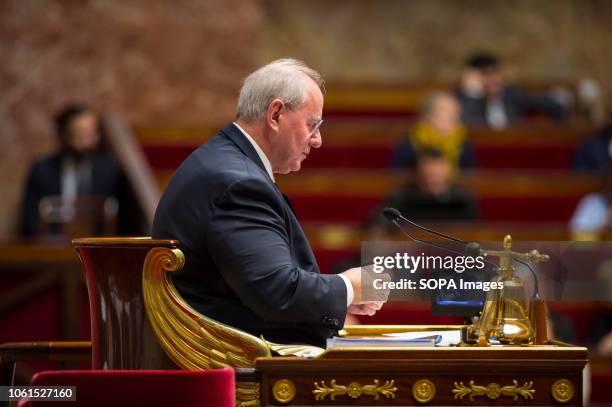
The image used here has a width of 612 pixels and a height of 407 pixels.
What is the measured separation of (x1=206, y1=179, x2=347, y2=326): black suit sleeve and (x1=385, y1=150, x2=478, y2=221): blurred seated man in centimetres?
383

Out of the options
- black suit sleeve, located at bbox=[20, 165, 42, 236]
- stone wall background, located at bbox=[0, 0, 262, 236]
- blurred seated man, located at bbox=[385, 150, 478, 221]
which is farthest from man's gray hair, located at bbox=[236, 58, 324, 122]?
stone wall background, located at bbox=[0, 0, 262, 236]

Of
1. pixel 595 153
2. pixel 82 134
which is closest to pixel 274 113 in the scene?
pixel 82 134

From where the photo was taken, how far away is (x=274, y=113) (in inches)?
98.7

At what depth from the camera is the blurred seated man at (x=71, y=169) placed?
634cm

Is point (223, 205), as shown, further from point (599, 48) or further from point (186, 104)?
point (599, 48)

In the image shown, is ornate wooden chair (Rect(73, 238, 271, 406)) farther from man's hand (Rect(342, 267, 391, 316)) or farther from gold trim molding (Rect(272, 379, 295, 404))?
man's hand (Rect(342, 267, 391, 316))

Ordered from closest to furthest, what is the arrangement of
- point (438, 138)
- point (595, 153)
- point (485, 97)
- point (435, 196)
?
point (435, 196) < point (438, 138) < point (595, 153) < point (485, 97)

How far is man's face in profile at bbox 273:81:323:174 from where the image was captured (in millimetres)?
2508

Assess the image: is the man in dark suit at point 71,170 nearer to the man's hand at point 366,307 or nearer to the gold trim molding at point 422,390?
the man's hand at point 366,307

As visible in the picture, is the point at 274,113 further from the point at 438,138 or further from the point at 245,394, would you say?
the point at 438,138

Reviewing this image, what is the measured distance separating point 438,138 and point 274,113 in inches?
176

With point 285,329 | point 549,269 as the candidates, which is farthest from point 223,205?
point 549,269

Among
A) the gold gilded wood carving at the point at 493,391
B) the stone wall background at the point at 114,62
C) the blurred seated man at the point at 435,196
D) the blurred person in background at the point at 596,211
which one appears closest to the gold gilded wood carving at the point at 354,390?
the gold gilded wood carving at the point at 493,391

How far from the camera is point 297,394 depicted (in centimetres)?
221
